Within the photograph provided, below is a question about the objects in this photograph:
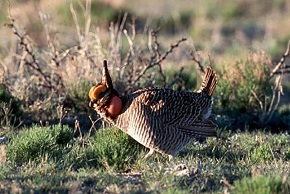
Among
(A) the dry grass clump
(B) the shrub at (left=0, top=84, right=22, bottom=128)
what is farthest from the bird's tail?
(B) the shrub at (left=0, top=84, right=22, bottom=128)

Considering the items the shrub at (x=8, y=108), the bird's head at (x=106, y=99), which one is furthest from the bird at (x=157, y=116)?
the shrub at (x=8, y=108)

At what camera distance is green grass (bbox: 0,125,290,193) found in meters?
5.70

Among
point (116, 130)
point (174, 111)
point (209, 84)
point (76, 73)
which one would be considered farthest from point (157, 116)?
point (76, 73)

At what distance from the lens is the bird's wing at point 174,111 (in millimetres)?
6746

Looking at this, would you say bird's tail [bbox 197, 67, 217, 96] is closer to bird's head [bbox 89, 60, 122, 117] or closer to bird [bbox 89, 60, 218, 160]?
bird [bbox 89, 60, 218, 160]

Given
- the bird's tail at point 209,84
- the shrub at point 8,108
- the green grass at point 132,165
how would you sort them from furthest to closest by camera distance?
the shrub at point 8,108, the bird's tail at point 209,84, the green grass at point 132,165

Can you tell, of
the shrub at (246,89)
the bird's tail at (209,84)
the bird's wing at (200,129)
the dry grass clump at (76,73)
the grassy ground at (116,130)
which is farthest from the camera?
the shrub at (246,89)

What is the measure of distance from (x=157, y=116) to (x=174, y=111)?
0.21m

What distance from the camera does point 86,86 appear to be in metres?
9.72

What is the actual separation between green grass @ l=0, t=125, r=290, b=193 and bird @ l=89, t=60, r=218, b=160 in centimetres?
19

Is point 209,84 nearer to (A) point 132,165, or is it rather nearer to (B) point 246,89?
(A) point 132,165

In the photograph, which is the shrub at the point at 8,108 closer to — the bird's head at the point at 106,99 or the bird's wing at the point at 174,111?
the bird's head at the point at 106,99

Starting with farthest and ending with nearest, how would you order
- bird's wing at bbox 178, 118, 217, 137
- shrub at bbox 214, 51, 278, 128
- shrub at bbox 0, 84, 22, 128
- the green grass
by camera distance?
shrub at bbox 214, 51, 278, 128, shrub at bbox 0, 84, 22, 128, bird's wing at bbox 178, 118, 217, 137, the green grass

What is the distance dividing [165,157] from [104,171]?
89 centimetres
